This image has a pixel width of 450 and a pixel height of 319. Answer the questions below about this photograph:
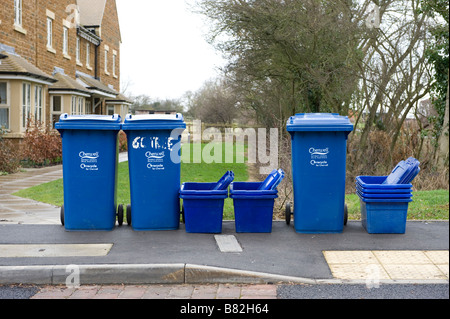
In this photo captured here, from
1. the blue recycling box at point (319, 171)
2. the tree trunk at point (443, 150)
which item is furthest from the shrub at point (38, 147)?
the blue recycling box at point (319, 171)

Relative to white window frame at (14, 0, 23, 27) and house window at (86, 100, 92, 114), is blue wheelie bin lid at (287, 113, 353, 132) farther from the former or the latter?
house window at (86, 100, 92, 114)

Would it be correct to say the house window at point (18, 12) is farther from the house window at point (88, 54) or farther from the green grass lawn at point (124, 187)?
the house window at point (88, 54)

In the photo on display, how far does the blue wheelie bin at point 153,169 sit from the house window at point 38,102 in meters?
13.1

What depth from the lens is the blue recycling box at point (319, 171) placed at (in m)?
7.05

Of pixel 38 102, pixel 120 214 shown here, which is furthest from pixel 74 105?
pixel 120 214

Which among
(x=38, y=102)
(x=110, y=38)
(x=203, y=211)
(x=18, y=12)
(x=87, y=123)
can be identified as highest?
(x=110, y=38)

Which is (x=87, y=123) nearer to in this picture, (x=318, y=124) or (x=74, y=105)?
(x=318, y=124)

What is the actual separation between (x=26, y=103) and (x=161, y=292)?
1493 cm

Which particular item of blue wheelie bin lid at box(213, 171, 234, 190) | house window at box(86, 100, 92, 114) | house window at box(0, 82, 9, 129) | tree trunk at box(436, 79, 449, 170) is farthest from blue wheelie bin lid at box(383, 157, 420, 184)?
house window at box(86, 100, 92, 114)

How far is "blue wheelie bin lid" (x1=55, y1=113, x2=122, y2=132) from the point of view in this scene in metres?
7.02

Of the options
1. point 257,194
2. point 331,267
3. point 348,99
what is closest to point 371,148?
point 348,99

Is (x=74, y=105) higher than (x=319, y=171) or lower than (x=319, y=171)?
higher

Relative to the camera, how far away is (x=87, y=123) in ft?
23.1

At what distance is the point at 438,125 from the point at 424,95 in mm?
962
